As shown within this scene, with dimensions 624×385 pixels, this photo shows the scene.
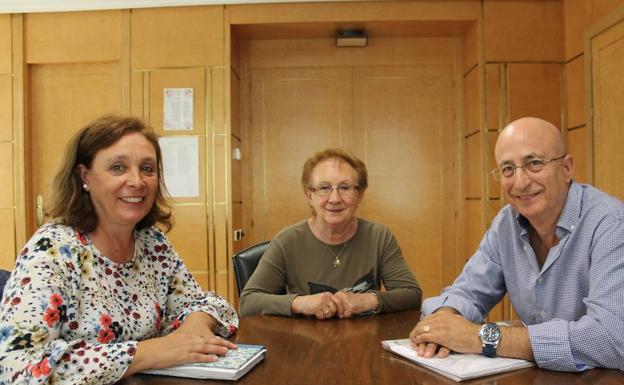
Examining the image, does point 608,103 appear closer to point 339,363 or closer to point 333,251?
point 333,251

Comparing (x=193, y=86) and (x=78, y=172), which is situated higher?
(x=193, y=86)

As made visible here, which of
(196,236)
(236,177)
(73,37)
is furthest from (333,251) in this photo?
(73,37)

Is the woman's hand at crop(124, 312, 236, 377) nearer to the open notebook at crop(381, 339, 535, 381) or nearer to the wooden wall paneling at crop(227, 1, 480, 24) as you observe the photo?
the open notebook at crop(381, 339, 535, 381)

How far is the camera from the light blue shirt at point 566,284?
1.26 meters

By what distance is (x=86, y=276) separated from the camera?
1405 millimetres

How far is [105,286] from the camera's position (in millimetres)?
1466

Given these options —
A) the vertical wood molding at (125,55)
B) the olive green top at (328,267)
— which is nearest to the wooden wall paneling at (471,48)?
the olive green top at (328,267)

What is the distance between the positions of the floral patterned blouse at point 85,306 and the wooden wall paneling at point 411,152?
3.41m

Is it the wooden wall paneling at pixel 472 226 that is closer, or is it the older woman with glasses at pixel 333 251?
the older woman with glasses at pixel 333 251

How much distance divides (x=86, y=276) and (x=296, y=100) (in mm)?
3847

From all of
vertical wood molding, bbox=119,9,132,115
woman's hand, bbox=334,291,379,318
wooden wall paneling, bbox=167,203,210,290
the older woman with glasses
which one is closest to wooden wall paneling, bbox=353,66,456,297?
wooden wall paneling, bbox=167,203,210,290

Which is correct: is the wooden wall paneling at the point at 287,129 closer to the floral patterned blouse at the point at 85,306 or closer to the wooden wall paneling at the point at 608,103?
the wooden wall paneling at the point at 608,103

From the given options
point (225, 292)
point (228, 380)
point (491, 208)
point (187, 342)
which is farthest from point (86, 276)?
point (491, 208)

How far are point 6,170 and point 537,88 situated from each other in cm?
478
